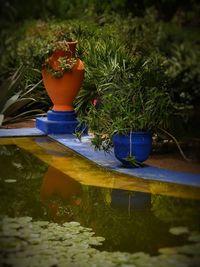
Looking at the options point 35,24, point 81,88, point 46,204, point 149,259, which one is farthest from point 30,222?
point 81,88

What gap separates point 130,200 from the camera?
577 centimetres

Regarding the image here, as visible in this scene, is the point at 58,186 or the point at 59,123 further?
the point at 59,123

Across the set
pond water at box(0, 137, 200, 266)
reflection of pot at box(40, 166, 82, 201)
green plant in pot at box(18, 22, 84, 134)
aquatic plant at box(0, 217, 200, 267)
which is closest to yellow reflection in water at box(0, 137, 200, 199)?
pond water at box(0, 137, 200, 266)

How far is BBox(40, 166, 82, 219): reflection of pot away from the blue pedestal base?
8.08 feet

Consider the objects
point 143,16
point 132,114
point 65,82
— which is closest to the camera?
point 143,16

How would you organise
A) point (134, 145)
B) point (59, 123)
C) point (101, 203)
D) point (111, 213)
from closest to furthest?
point (111, 213) < point (101, 203) < point (134, 145) < point (59, 123)

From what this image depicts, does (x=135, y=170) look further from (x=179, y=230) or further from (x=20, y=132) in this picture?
(x=20, y=132)

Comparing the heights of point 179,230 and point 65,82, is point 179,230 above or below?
below

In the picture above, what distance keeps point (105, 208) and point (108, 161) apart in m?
1.97

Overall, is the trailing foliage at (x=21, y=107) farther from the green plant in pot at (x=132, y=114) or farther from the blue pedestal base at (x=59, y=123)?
the green plant in pot at (x=132, y=114)

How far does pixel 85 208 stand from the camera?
5527mm

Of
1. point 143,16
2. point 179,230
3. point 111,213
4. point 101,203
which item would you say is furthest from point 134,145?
point 143,16

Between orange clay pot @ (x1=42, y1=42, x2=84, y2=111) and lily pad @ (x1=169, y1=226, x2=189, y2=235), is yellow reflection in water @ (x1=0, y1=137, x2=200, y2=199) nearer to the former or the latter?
orange clay pot @ (x1=42, y1=42, x2=84, y2=111)

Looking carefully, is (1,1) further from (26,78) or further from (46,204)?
(26,78)
